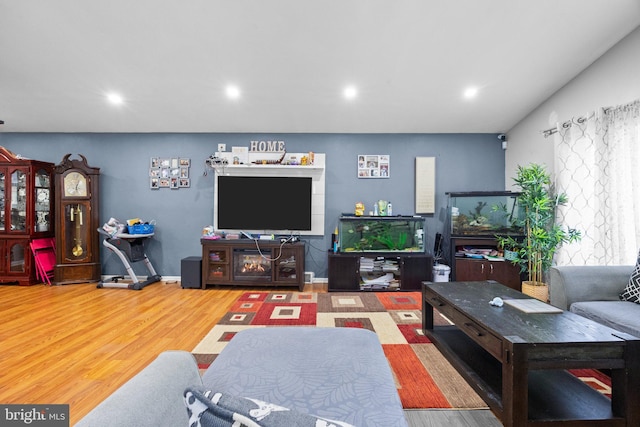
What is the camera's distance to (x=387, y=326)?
253cm

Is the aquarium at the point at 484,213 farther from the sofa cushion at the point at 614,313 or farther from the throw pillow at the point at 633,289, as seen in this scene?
the sofa cushion at the point at 614,313

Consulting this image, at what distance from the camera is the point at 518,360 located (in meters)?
1.24

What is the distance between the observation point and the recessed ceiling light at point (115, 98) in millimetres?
3408

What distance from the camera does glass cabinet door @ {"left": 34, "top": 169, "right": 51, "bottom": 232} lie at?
401 cm

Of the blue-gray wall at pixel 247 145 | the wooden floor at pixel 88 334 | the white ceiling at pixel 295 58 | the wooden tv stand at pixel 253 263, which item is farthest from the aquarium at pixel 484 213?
the wooden floor at pixel 88 334

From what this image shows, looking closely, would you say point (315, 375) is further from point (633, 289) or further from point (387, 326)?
Result: point (633, 289)

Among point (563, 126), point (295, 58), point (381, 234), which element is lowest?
point (381, 234)

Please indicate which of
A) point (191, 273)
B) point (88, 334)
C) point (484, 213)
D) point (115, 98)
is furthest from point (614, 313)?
point (115, 98)

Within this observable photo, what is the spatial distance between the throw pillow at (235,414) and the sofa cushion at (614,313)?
211 cm

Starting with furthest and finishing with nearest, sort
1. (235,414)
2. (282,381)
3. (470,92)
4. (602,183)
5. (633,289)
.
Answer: (470,92)
(602,183)
(633,289)
(282,381)
(235,414)

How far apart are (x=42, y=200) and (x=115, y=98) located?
1.95m

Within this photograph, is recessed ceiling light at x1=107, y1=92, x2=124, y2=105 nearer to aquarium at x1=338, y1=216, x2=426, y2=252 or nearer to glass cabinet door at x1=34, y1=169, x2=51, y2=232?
glass cabinet door at x1=34, y1=169, x2=51, y2=232

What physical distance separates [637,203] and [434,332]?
6.74ft

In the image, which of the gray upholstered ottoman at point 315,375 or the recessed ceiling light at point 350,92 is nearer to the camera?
the gray upholstered ottoman at point 315,375
